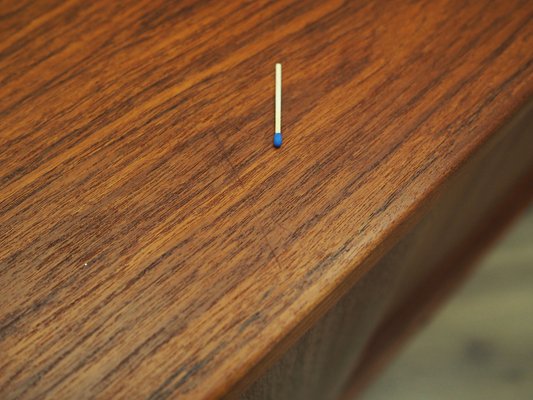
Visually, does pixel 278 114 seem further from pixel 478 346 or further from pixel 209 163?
pixel 478 346

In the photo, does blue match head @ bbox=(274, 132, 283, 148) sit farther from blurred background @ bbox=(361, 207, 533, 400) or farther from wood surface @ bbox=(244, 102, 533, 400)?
blurred background @ bbox=(361, 207, 533, 400)

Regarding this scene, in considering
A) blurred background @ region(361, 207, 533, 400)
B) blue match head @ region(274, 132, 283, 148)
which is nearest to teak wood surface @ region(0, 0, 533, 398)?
blue match head @ region(274, 132, 283, 148)

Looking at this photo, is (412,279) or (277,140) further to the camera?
(412,279)

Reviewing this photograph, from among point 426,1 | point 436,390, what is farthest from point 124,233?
point 436,390

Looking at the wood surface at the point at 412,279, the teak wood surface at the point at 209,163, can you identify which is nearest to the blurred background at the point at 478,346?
the wood surface at the point at 412,279

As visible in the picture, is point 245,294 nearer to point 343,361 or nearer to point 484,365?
point 343,361

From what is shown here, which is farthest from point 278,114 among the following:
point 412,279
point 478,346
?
point 478,346
